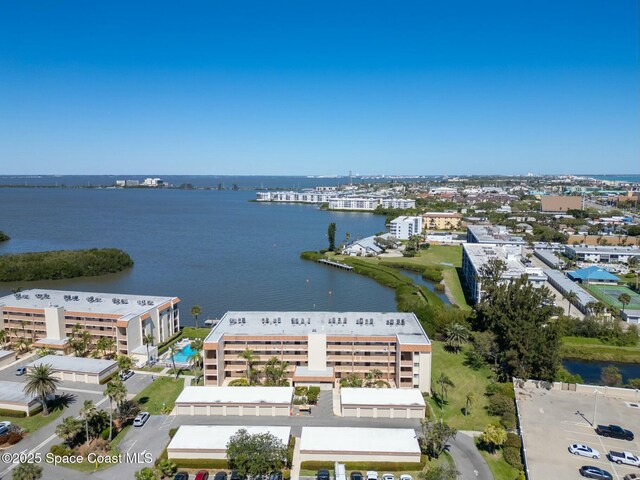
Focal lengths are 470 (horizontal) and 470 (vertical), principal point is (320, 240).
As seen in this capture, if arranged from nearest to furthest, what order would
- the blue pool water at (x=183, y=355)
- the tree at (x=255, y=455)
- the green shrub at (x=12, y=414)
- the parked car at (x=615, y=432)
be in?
1. the tree at (x=255, y=455)
2. the parked car at (x=615, y=432)
3. the green shrub at (x=12, y=414)
4. the blue pool water at (x=183, y=355)

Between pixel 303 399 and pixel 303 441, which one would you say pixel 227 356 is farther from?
pixel 303 441

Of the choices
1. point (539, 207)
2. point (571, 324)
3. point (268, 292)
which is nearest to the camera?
point (571, 324)

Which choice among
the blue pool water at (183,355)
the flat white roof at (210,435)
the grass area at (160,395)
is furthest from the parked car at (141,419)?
the blue pool water at (183,355)

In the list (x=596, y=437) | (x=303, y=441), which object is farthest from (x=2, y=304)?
(x=596, y=437)

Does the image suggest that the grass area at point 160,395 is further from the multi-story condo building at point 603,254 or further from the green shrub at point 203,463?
the multi-story condo building at point 603,254

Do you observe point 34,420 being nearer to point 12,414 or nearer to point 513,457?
point 12,414

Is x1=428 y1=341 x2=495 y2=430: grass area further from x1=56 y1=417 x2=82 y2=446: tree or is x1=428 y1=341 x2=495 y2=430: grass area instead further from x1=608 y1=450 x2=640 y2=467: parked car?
x1=56 y1=417 x2=82 y2=446: tree
